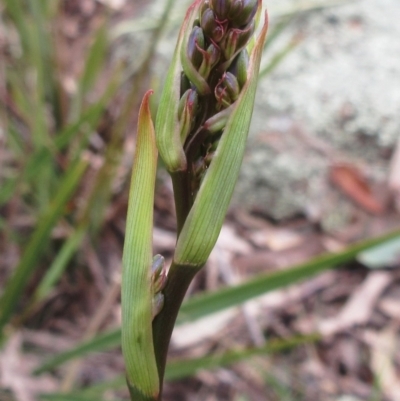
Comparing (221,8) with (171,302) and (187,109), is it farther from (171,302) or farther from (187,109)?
(171,302)

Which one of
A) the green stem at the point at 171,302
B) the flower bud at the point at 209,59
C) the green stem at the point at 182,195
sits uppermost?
the flower bud at the point at 209,59

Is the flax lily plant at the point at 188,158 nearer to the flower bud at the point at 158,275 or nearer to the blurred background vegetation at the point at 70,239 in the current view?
the flower bud at the point at 158,275

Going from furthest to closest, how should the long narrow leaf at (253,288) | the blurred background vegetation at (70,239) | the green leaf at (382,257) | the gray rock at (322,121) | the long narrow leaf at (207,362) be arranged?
1. the gray rock at (322,121)
2. the green leaf at (382,257)
3. the blurred background vegetation at (70,239)
4. the long narrow leaf at (207,362)
5. the long narrow leaf at (253,288)

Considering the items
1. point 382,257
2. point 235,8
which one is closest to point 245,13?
point 235,8

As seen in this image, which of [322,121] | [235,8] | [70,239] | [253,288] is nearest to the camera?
[235,8]

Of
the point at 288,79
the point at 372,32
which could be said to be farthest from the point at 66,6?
the point at 372,32

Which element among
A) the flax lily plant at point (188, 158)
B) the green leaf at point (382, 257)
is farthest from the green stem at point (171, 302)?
the green leaf at point (382, 257)

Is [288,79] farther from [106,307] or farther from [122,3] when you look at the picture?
[106,307]
